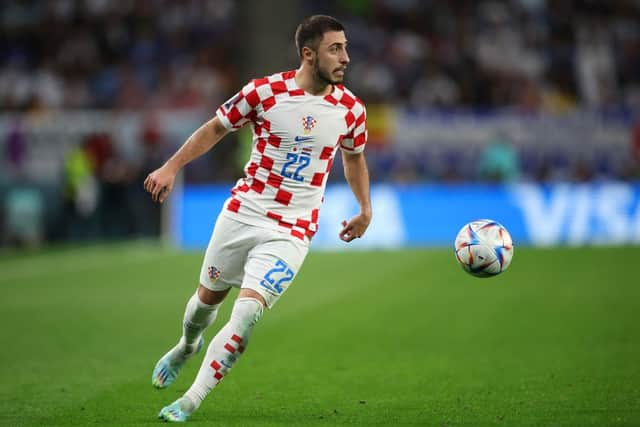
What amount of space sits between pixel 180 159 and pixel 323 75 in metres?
1.05

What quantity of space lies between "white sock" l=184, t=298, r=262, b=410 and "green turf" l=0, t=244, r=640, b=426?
0.76ft

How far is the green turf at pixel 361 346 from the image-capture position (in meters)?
6.74

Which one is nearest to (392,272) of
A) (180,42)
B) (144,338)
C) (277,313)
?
(277,313)

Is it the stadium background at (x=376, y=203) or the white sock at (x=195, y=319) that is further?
the stadium background at (x=376, y=203)

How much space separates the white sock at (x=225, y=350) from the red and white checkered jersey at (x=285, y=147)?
1.99 feet

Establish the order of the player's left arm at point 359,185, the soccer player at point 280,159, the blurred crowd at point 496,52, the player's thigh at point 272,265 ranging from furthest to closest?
1. the blurred crowd at point 496,52
2. the player's left arm at point 359,185
3. the soccer player at point 280,159
4. the player's thigh at point 272,265

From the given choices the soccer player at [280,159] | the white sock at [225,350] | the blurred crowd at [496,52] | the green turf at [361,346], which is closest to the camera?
the white sock at [225,350]

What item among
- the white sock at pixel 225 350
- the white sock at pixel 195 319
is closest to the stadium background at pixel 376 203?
the white sock at pixel 225 350

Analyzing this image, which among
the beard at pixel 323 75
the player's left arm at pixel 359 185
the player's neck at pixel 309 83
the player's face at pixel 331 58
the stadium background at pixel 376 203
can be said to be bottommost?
the stadium background at pixel 376 203

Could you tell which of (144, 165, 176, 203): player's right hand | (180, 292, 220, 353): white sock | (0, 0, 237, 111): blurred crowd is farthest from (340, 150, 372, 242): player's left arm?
(0, 0, 237, 111): blurred crowd

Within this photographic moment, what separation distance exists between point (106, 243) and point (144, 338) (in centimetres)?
1229

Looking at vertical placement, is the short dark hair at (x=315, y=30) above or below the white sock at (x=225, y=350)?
above

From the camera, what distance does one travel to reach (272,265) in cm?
648

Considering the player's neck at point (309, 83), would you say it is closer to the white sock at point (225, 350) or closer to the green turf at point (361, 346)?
the white sock at point (225, 350)
